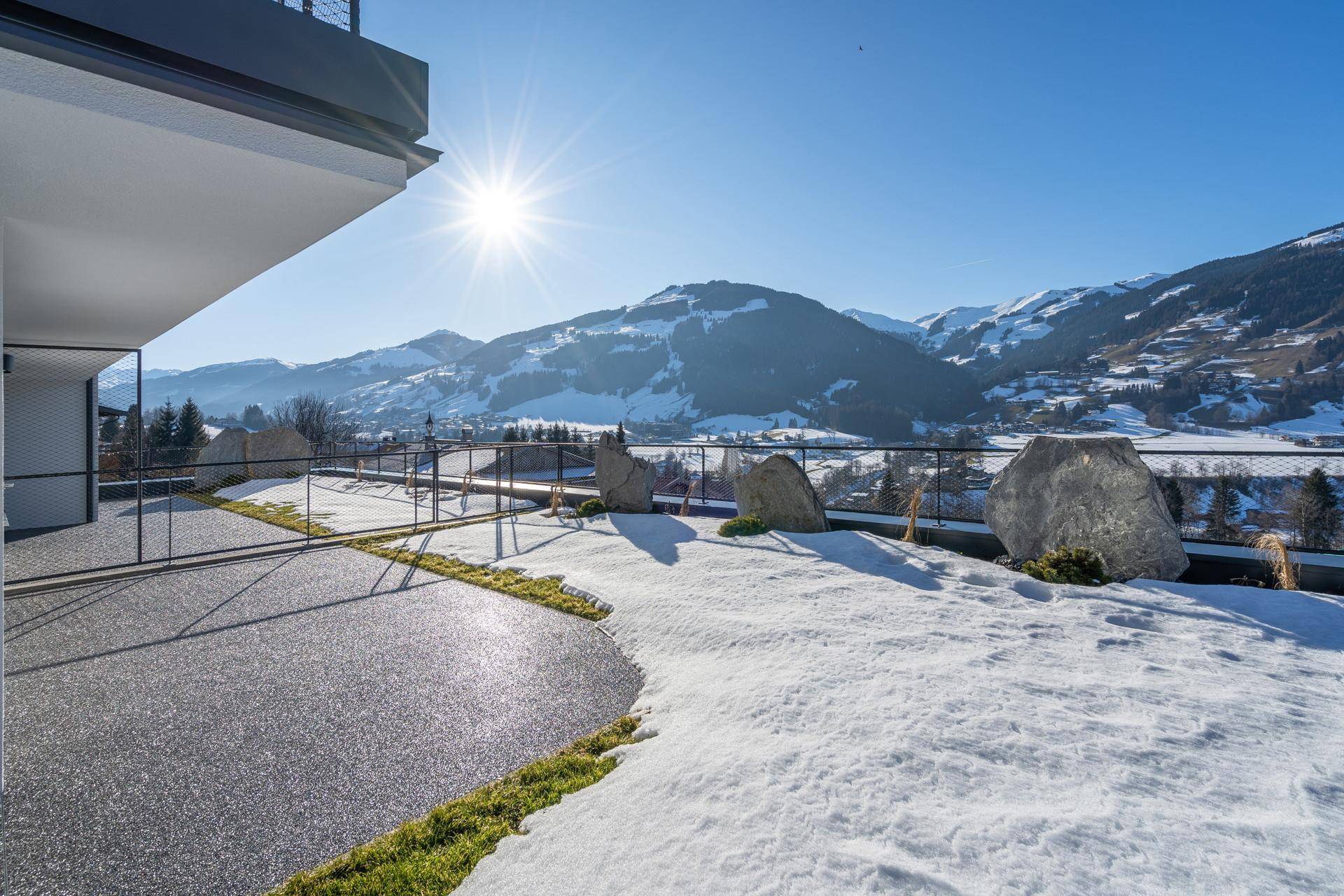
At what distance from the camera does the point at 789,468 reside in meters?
7.95

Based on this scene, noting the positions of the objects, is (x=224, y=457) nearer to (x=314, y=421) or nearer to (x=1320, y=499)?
(x=314, y=421)

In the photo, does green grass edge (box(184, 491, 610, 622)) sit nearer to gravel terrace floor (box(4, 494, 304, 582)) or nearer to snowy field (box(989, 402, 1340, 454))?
gravel terrace floor (box(4, 494, 304, 582))

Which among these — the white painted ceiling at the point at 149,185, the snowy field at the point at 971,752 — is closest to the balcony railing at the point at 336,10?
the white painted ceiling at the point at 149,185

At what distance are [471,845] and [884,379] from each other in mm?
145981

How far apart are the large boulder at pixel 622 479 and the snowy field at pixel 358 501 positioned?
2.17 metres

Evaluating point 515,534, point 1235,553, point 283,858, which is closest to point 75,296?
point 515,534

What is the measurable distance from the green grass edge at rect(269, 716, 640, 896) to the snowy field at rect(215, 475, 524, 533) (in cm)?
691

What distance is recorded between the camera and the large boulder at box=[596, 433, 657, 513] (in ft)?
Result: 33.1

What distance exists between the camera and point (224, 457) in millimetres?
18594

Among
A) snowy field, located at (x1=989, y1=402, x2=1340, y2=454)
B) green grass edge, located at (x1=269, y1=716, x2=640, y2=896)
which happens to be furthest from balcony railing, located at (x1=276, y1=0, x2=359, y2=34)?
snowy field, located at (x1=989, y1=402, x2=1340, y2=454)

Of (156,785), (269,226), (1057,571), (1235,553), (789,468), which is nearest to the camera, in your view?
(156,785)

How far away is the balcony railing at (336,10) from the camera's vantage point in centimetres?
322

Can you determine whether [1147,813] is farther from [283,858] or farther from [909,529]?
[909,529]

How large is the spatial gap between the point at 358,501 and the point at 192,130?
11626 mm
